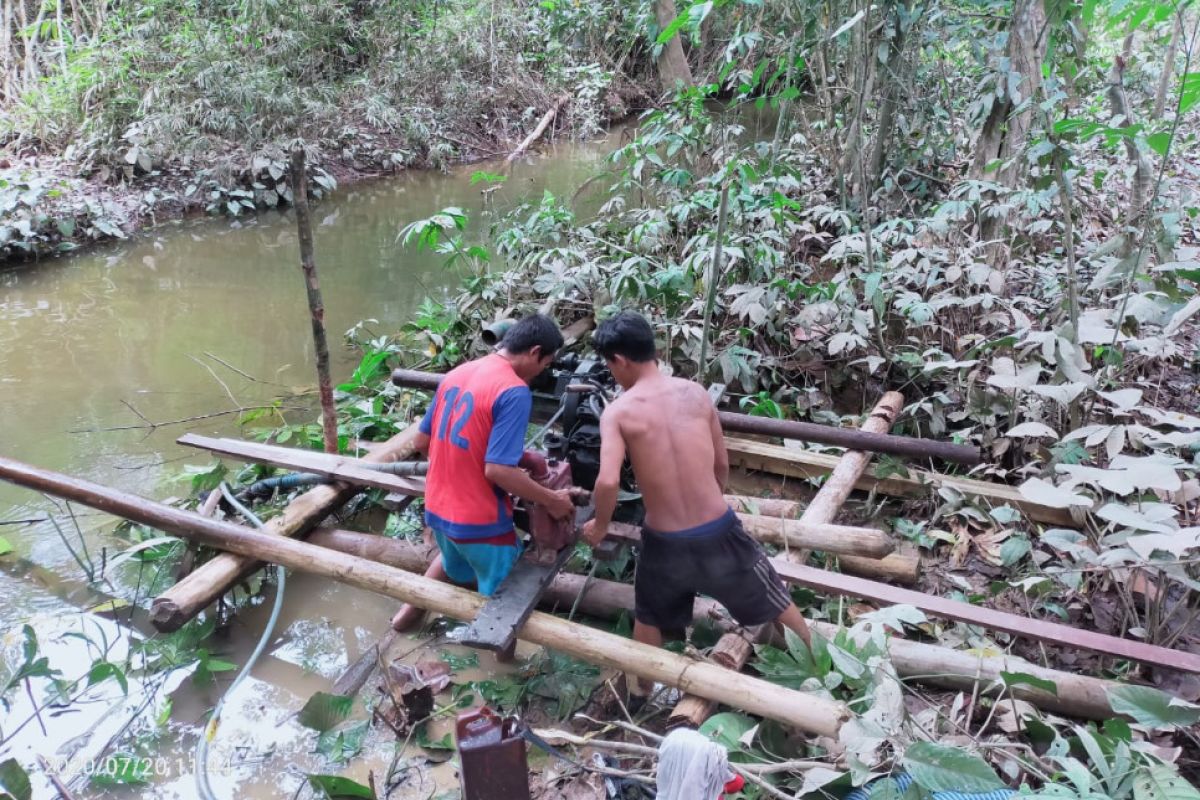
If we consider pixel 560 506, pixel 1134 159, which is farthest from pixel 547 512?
pixel 1134 159

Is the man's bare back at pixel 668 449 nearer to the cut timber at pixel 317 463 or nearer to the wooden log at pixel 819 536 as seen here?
the wooden log at pixel 819 536

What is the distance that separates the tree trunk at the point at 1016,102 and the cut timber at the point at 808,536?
8.06 feet

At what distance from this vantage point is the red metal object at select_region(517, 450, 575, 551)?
277 centimetres

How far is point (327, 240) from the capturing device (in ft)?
30.6

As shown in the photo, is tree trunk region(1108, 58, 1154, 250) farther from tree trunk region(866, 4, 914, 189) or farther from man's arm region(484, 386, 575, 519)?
man's arm region(484, 386, 575, 519)

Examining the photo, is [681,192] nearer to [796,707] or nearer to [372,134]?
[796,707]

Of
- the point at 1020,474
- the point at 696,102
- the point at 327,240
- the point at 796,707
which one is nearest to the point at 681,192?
the point at 696,102

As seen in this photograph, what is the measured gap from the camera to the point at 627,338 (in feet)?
8.34

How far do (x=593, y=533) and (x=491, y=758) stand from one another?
2.90ft

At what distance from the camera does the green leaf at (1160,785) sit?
1.75 metres

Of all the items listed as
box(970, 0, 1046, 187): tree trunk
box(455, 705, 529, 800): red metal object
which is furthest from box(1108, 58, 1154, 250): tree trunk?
box(455, 705, 529, 800): red metal object

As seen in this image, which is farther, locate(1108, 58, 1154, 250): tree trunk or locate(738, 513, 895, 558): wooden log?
locate(1108, 58, 1154, 250): tree trunk

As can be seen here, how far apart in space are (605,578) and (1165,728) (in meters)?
1.97

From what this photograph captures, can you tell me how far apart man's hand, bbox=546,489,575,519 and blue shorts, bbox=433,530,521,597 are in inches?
10.6
